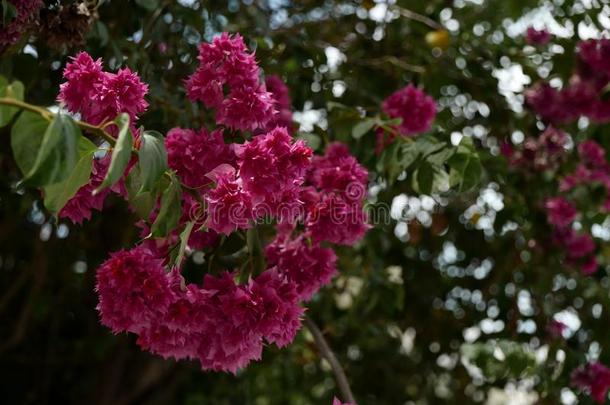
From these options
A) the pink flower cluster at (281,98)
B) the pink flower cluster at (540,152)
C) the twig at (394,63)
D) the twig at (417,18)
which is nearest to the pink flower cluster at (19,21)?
the pink flower cluster at (281,98)

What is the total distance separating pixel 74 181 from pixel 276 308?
435mm

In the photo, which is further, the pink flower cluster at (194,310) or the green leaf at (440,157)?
the green leaf at (440,157)

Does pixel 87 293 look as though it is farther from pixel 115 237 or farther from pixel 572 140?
pixel 572 140

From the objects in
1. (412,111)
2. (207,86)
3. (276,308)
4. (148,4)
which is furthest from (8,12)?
(412,111)

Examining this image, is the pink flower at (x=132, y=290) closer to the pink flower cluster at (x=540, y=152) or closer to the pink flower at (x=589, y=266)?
the pink flower cluster at (x=540, y=152)

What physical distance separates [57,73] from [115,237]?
53.5 inches

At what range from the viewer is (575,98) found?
284cm

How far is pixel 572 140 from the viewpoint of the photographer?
122 inches

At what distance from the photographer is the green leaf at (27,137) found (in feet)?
3.22

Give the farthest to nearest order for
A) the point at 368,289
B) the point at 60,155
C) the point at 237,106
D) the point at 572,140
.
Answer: the point at 572,140, the point at 368,289, the point at 237,106, the point at 60,155

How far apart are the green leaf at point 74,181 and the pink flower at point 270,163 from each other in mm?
263

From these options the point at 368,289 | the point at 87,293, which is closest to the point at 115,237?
the point at 87,293

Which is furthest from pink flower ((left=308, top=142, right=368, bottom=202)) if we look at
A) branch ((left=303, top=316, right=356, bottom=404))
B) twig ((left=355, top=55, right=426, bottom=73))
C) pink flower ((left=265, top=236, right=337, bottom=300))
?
twig ((left=355, top=55, right=426, bottom=73))

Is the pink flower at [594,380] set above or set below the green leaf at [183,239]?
below
